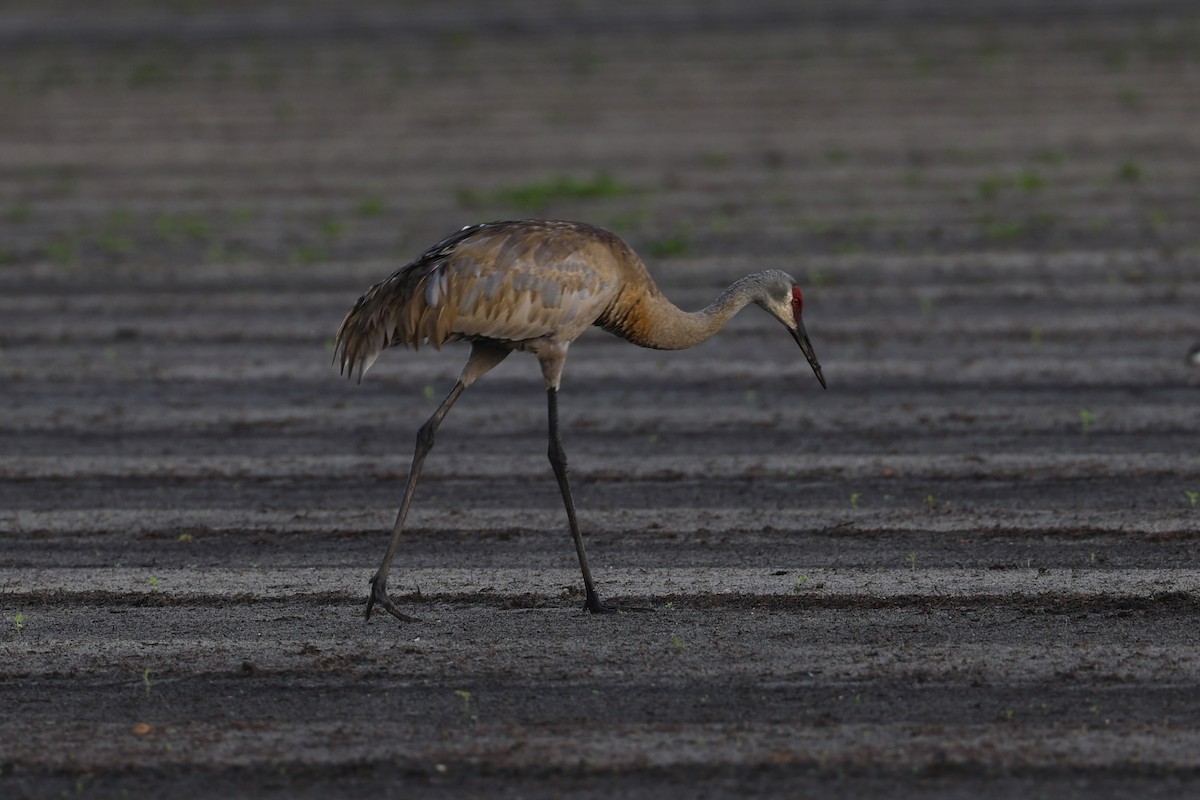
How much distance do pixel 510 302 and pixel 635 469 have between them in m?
2.11

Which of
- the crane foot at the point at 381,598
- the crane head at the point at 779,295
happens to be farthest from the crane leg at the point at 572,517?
the crane head at the point at 779,295

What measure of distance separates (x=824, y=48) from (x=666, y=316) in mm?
18580

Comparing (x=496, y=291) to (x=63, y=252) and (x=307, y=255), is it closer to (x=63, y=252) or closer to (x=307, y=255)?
(x=307, y=255)

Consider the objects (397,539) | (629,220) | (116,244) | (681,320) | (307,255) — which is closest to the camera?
(397,539)

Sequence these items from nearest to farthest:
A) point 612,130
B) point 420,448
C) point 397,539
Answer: point 397,539 < point 420,448 < point 612,130

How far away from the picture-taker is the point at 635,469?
29.5 feet

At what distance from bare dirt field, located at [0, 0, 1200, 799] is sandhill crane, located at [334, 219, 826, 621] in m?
0.81

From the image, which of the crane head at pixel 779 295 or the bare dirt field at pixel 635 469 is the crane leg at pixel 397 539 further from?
the crane head at pixel 779 295

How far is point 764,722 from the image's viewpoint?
5.64m

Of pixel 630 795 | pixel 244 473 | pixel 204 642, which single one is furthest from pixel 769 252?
pixel 630 795

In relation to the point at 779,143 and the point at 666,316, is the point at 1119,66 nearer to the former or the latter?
the point at 779,143

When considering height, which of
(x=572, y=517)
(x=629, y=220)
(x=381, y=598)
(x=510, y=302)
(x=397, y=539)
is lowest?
(x=381, y=598)

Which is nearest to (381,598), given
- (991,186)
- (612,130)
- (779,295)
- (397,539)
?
(397,539)

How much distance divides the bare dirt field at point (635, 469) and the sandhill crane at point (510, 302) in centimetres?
81
